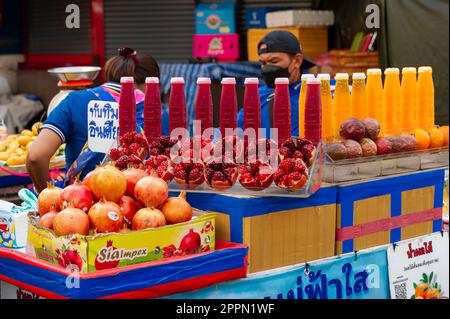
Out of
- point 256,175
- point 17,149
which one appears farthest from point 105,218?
point 17,149

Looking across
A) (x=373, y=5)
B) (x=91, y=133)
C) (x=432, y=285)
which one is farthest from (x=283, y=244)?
(x=373, y=5)

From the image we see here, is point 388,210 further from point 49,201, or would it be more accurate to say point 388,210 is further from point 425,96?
point 49,201

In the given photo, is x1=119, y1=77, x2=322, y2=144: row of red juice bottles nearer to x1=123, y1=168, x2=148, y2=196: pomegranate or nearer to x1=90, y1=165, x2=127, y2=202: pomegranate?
x1=123, y1=168, x2=148, y2=196: pomegranate

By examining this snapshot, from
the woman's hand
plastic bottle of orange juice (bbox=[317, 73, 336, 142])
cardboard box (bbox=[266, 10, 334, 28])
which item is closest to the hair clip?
the woman's hand

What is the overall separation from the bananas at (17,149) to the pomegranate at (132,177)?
3175 millimetres

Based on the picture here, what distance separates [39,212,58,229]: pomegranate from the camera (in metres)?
3.17

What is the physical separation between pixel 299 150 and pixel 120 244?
0.94 metres

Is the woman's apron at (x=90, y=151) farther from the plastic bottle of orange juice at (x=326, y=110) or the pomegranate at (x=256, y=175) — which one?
the pomegranate at (x=256, y=175)

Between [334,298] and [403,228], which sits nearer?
[334,298]

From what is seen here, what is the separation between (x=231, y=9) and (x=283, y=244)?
702 cm

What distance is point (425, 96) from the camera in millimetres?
4281

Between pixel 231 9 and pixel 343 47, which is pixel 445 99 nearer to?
pixel 343 47

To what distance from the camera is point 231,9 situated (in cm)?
1023

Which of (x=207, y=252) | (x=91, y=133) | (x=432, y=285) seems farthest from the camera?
(x=91, y=133)
